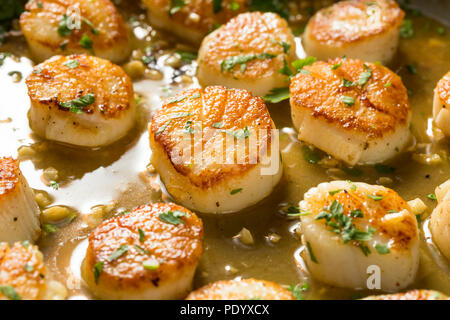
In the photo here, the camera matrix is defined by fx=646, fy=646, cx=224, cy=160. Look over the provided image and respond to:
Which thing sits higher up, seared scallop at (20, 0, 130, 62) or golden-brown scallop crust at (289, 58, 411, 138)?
seared scallop at (20, 0, 130, 62)

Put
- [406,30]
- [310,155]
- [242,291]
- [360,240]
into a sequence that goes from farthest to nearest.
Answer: [406,30]
[310,155]
[360,240]
[242,291]

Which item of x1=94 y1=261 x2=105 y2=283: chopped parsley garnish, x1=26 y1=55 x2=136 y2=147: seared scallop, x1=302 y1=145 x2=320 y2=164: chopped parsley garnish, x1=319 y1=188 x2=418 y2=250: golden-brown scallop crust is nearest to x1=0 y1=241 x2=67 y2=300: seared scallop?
x1=94 y1=261 x2=105 y2=283: chopped parsley garnish

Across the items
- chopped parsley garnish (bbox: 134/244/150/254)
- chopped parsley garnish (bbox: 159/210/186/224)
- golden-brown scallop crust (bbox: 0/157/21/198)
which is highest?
golden-brown scallop crust (bbox: 0/157/21/198)

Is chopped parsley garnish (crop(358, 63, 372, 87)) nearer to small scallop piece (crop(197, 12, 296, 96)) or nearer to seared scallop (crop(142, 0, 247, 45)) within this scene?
small scallop piece (crop(197, 12, 296, 96))

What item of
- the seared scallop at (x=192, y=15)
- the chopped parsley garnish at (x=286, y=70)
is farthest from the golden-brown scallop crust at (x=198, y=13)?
the chopped parsley garnish at (x=286, y=70)

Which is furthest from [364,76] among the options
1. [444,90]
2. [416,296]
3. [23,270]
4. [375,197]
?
[23,270]

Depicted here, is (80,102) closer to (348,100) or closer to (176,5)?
(176,5)
